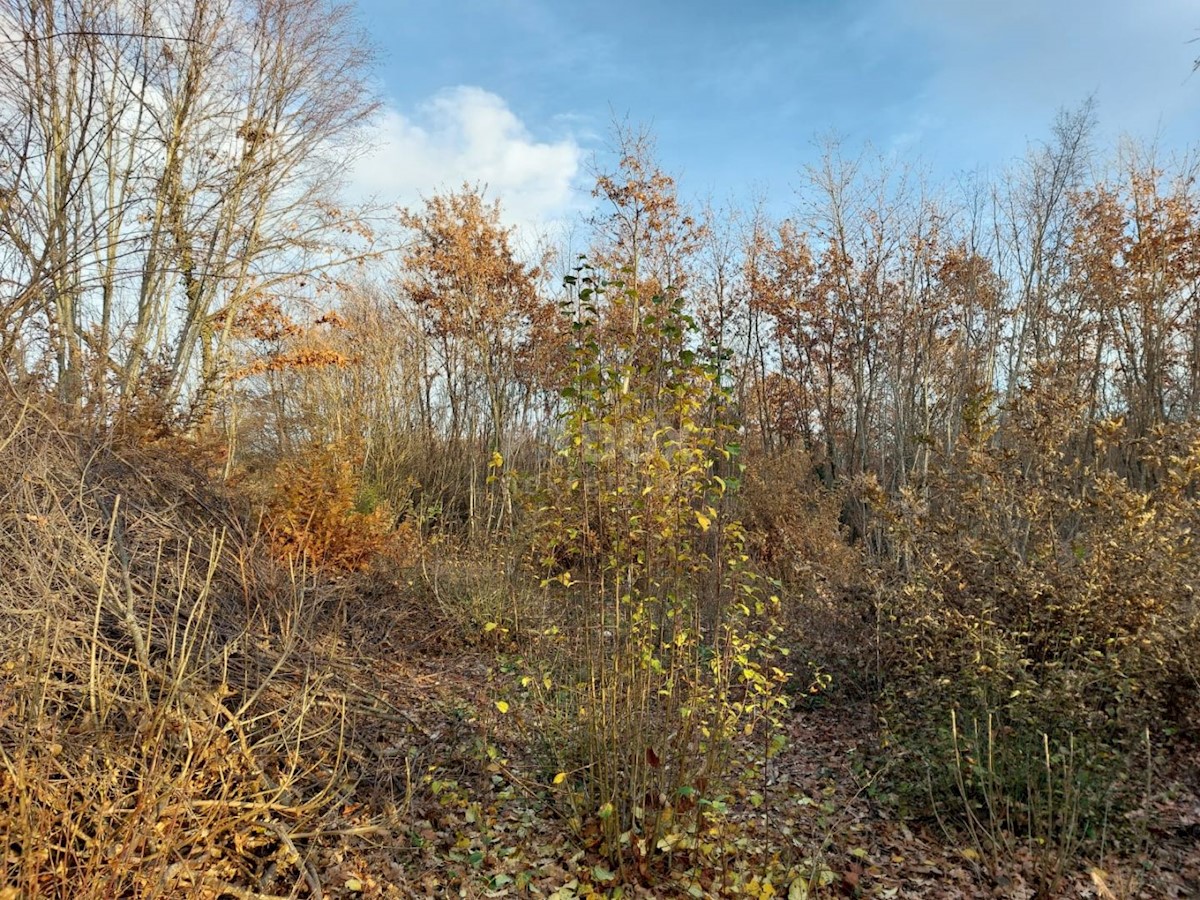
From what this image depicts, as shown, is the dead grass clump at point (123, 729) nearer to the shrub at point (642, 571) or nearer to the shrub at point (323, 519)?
the shrub at point (642, 571)

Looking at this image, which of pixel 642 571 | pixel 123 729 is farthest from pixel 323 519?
pixel 642 571

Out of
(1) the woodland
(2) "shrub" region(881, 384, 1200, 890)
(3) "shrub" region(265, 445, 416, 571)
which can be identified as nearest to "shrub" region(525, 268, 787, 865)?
(1) the woodland

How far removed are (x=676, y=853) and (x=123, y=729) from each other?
258cm

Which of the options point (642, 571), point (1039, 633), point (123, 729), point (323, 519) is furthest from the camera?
point (323, 519)

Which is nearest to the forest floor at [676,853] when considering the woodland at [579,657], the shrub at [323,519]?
the woodland at [579,657]

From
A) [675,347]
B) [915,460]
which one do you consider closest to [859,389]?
[915,460]

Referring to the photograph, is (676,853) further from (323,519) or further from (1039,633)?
(323,519)

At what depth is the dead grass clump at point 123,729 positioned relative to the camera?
2318 millimetres

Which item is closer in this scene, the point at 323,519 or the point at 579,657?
the point at 579,657

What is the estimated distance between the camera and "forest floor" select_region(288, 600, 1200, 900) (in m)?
3.00

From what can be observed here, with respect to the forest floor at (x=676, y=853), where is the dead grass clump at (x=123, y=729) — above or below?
above

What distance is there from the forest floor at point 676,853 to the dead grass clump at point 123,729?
1.02 feet

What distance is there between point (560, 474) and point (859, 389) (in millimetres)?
9579

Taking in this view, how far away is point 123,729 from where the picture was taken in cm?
305
